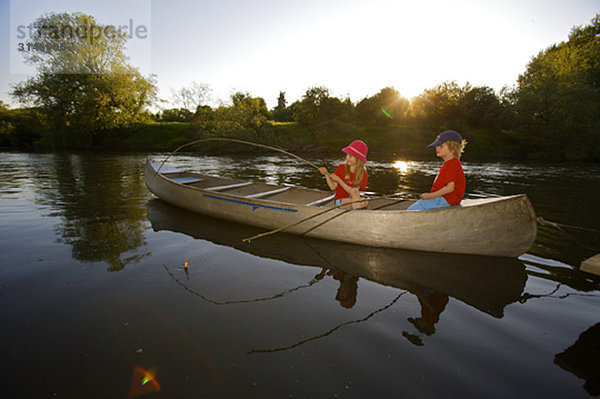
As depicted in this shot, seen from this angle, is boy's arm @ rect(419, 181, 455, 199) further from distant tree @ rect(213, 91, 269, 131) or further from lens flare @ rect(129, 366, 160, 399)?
distant tree @ rect(213, 91, 269, 131)

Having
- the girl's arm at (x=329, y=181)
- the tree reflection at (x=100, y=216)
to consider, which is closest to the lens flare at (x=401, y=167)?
the girl's arm at (x=329, y=181)

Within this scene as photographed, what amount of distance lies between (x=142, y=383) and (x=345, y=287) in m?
2.75

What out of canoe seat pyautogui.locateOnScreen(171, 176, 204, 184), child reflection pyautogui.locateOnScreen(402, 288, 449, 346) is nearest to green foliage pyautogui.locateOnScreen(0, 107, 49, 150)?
canoe seat pyautogui.locateOnScreen(171, 176, 204, 184)

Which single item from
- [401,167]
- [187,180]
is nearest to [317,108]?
[401,167]

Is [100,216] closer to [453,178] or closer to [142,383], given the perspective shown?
[142,383]

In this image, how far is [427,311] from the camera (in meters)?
3.57

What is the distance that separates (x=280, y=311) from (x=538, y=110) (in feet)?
155

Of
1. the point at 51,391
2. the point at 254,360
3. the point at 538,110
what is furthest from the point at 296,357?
the point at 538,110

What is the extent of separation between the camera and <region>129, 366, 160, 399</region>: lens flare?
2318mm

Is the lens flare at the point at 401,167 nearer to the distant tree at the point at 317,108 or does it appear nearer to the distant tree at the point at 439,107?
the distant tree at the point at 317,108

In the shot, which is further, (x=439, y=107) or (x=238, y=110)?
(x=439, y=107)

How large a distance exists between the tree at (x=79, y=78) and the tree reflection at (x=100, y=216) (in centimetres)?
2769

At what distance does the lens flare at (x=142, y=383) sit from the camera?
7.61ft

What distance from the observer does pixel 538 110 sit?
3588 cm
